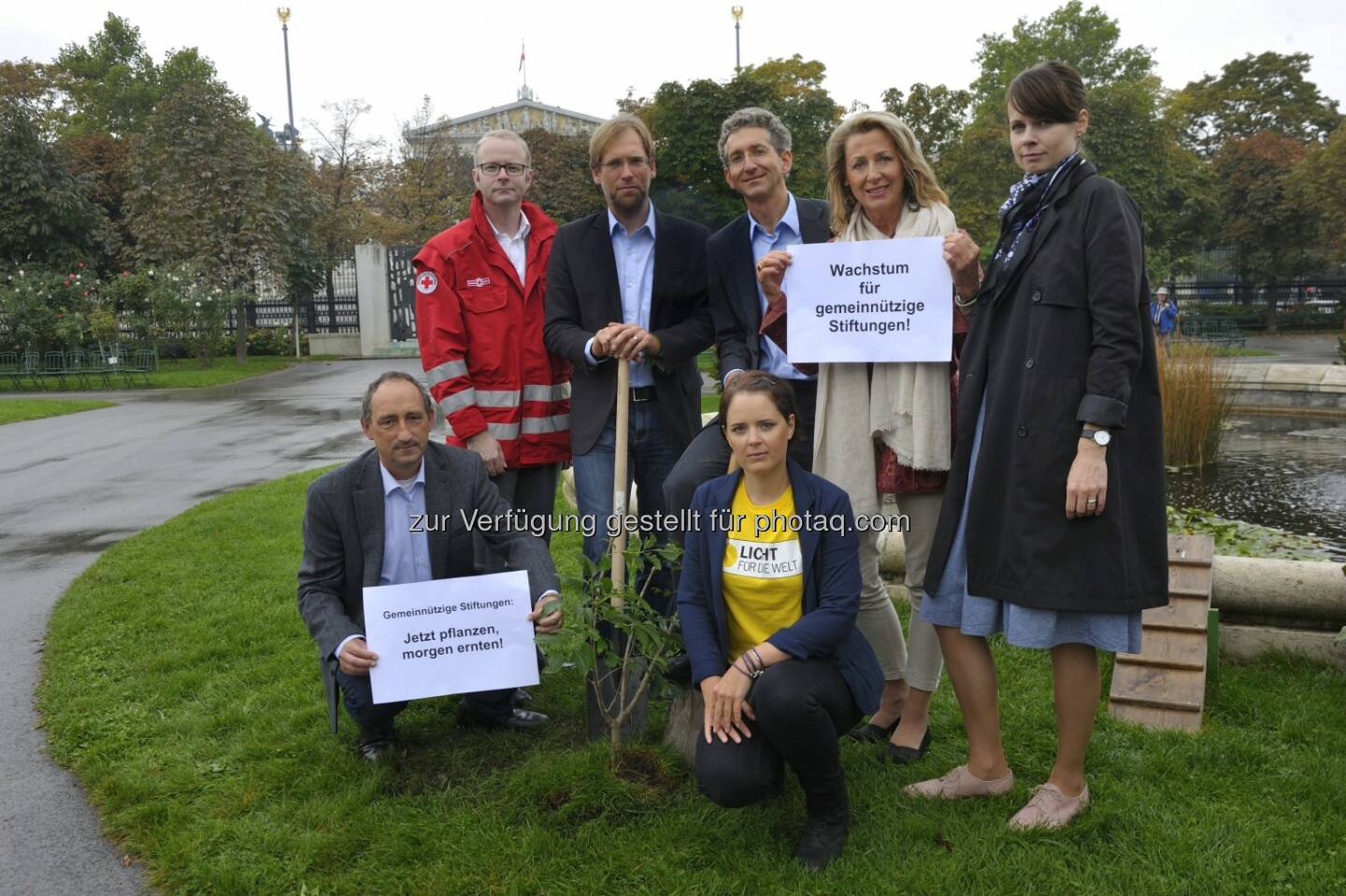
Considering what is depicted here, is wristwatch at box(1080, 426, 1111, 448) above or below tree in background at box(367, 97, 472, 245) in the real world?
below

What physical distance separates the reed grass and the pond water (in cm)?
16

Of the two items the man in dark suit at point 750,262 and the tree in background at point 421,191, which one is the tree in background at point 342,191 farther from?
the man in dark suit at point 750,262

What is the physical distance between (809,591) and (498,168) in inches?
82.0

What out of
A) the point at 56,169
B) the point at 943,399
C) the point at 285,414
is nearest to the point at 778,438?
the point at 943,399

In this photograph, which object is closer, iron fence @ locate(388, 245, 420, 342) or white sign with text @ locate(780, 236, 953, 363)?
white sign with text @ locate(780, 236, 953, 363)

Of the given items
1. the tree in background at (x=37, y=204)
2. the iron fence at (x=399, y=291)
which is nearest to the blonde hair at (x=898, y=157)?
the iron fence at (x=399, y=291)

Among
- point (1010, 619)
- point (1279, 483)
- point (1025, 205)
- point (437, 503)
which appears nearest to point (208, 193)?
point (1279, 483)

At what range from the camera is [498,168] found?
4.02m

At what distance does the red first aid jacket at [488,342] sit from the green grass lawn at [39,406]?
47.5 ft

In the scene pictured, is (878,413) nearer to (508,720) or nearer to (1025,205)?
(1025,205)

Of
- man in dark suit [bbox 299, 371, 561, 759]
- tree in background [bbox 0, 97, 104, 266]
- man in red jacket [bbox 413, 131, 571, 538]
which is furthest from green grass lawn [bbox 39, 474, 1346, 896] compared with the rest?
tree in background [bbox 0, 97, 104, 266]

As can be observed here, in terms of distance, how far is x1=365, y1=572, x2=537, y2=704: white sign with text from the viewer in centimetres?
346

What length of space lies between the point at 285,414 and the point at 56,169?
59.5ft

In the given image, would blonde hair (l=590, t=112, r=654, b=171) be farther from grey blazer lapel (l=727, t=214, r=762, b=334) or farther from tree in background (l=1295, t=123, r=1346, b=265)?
tree in background (l=1295, t=123, r=1346, b=265)
